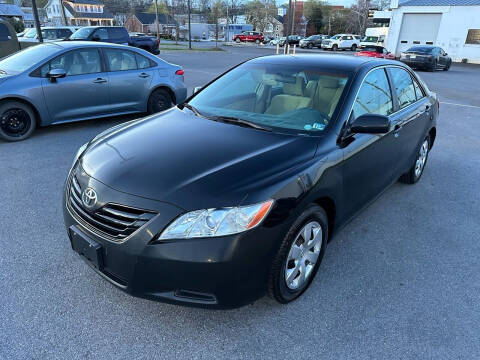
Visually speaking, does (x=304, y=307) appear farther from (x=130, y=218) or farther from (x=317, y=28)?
(x=317, y=28)

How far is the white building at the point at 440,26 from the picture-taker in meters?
29.5

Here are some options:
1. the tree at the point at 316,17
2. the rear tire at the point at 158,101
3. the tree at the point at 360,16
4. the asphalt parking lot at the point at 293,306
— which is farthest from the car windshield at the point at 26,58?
the tree at the point at 316,17

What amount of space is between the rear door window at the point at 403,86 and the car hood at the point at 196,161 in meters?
1.72

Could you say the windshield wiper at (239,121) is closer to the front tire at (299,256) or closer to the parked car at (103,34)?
the front tire at (299,256)

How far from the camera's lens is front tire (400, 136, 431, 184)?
466 cm

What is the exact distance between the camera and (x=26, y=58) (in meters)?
6.20

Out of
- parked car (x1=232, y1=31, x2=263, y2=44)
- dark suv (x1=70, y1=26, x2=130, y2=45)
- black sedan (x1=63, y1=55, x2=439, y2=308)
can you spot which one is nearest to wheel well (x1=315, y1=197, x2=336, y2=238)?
black sedan (x1=63, y1=55, x2=439, y2=308)

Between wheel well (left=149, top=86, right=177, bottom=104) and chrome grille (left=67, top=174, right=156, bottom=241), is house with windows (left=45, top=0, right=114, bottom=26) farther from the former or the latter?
chrome grille (left=67, top=174, right=156, bottom=241)

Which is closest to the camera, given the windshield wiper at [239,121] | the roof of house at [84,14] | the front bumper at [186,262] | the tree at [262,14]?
the front bumper at [186,262]

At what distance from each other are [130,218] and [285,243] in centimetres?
94

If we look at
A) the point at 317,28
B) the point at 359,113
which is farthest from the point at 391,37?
the point at 317,28

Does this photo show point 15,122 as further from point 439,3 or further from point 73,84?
point 439,3

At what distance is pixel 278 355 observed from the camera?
2.21m

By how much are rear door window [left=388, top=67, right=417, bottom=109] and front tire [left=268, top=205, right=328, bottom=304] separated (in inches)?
76.3
